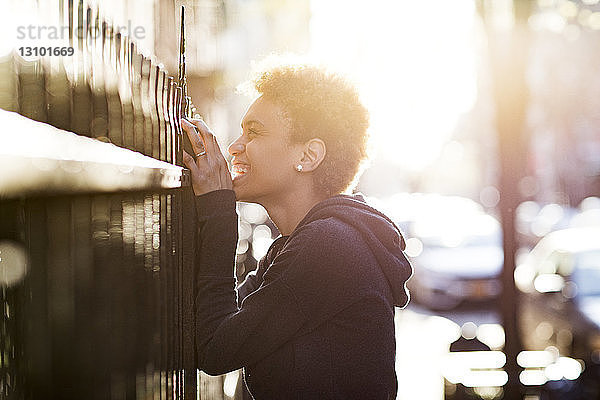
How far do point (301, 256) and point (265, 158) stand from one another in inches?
18.4

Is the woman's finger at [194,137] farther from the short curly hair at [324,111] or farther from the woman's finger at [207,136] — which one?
the short curly hair at [324,111]

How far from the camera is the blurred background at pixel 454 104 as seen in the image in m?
6.82

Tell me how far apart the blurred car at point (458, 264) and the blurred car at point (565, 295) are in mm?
2232

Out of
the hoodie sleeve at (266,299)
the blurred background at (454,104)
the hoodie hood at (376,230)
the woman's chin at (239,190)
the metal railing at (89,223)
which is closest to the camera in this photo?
the metal railing at (89,223)

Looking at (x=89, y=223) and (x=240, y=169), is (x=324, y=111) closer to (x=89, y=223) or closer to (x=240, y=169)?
(x=240, y=169)

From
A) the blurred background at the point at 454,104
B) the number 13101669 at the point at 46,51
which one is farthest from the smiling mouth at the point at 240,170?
the number 13101669 at the point at 46,51

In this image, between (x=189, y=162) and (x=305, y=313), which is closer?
(x=305, y=313)

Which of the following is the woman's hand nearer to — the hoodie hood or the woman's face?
the woman's face

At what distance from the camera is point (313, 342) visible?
8.52 ft

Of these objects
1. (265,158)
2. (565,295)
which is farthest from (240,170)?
(565,295)

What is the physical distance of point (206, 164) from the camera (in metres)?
2.82

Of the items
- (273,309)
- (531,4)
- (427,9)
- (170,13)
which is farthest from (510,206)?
(273,309)

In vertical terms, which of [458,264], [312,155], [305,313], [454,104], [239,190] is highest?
[312,155]

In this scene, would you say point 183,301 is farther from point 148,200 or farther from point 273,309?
point 148,200
